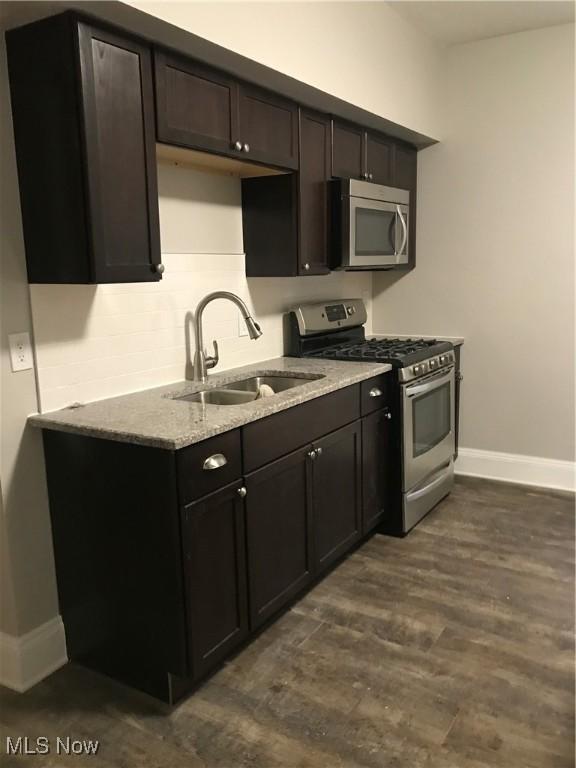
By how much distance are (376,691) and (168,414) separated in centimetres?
117

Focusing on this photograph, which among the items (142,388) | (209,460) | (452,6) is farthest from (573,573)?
(452,6)

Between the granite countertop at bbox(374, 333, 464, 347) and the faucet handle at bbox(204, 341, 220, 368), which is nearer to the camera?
the faucet handle at bbox(204, 341, 220, 368)

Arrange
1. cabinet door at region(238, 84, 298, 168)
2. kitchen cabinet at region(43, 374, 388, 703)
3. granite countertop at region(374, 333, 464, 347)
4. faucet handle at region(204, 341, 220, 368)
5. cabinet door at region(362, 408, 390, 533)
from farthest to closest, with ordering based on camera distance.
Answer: granite countertop at region(374, 333, 464, 347), cabinet door at region(362, 408, 390, 533), faucet handle at region(204, 341, 220, 368), cabinet door at region(238, 84, 298, 168), kitchen cabinet at region(43, 374, 388, 703)

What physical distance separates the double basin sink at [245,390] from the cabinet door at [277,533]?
1.11ft

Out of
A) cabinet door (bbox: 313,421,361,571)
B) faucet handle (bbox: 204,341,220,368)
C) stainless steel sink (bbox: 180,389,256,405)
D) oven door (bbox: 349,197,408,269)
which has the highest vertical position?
oven door (bbox: 349,197,408,269)

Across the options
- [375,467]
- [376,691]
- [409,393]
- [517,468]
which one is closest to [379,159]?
[409,393]

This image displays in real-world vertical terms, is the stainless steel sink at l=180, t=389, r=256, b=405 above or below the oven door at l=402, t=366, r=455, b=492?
above

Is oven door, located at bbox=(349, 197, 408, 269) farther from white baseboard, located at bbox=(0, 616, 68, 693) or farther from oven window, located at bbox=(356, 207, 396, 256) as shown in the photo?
white baseboard, located at bbox=(0, 616, 68, 693)

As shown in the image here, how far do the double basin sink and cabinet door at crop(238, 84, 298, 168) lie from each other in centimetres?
96

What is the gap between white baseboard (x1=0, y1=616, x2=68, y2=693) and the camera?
2203 mm

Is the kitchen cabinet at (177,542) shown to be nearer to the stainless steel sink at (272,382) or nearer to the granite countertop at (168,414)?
the granite countertop at (168,414)

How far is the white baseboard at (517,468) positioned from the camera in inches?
155
